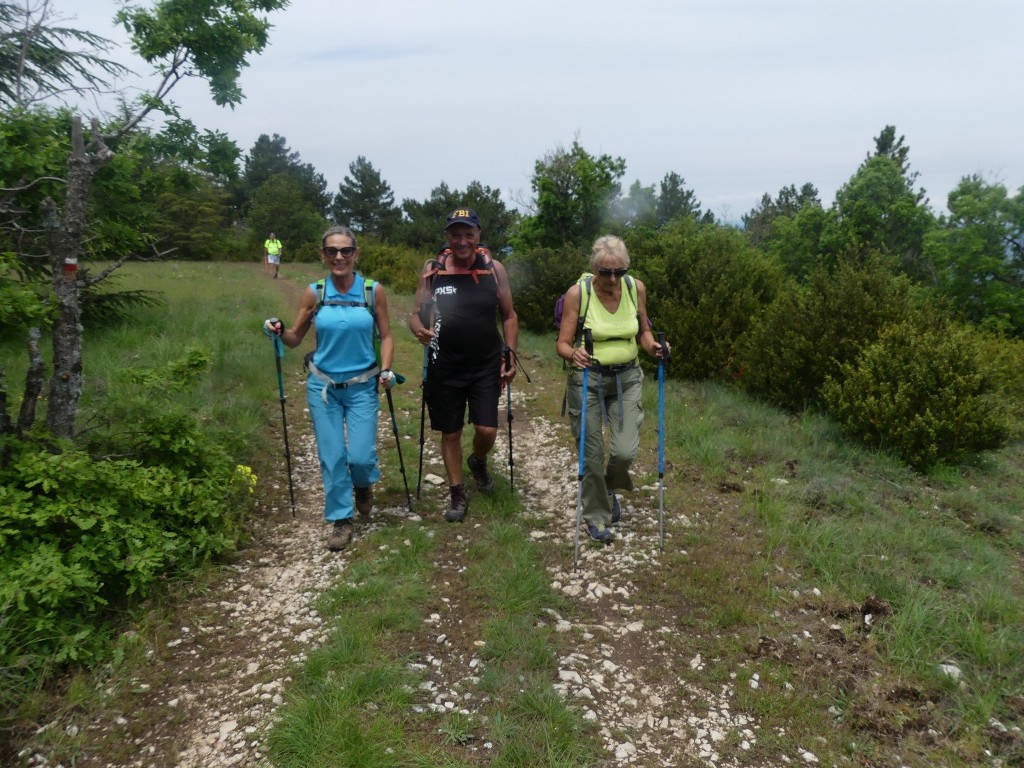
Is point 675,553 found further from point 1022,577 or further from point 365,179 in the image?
point 365,179

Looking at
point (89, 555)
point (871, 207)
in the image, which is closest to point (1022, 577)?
point (89, 555)

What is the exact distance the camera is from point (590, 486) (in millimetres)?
4855

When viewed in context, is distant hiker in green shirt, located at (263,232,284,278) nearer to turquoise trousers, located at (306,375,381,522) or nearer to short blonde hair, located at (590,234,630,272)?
turquoise trousers, located at (306,375,381,522)

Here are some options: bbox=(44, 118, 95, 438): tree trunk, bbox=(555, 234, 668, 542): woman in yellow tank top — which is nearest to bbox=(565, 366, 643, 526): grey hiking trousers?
bbox=(555, 234, 668, 542): woman in yellow tank top

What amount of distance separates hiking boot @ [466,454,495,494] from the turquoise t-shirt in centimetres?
153

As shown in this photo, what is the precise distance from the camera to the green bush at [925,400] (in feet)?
21.7

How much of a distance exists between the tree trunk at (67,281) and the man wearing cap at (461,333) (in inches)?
87.0

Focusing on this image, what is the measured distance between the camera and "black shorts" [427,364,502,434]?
503 cm

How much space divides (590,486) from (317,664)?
2330 mm

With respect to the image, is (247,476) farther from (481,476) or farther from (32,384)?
(481,476)

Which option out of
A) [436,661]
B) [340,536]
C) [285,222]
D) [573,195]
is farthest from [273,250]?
[436,661]

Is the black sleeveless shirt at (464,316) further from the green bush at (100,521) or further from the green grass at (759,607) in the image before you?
the green bush at (100,521)

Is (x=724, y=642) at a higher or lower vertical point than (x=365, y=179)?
lower

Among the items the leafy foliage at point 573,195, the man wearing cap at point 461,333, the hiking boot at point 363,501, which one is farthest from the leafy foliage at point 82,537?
the leafy foliage at point 573,195
